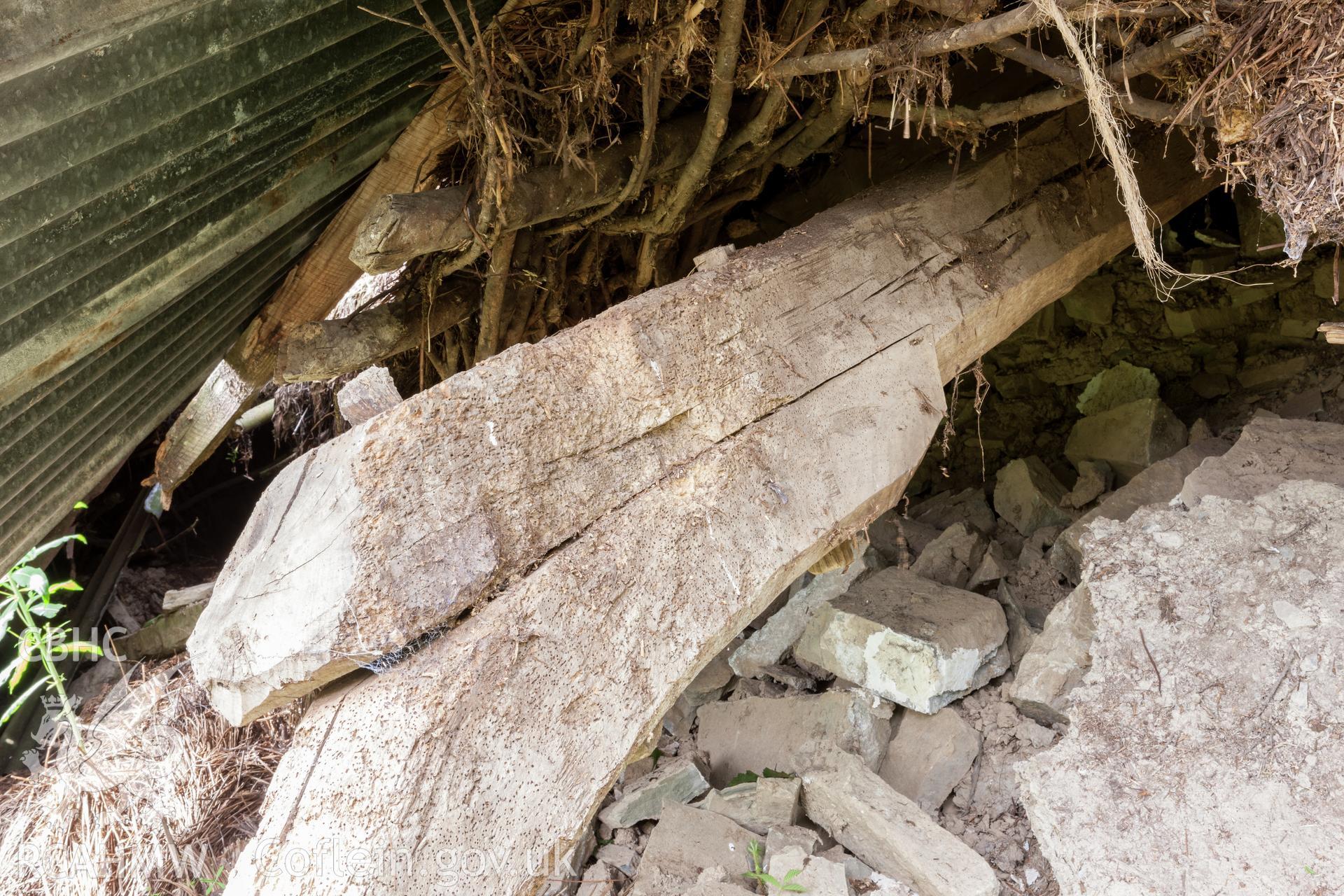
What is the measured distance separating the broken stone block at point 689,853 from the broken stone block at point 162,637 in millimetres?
2497

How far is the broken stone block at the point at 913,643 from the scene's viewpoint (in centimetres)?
276

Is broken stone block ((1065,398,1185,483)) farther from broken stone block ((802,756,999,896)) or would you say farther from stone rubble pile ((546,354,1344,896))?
broken stone block ((802,756,999,896))

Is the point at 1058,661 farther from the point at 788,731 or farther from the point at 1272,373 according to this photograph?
the point at 1272,373

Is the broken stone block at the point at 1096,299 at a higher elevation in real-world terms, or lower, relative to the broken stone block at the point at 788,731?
higher

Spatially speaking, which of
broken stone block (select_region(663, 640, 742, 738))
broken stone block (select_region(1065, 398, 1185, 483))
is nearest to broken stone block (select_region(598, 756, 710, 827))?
broken stone block (select_region(663, 640, 742, 738))

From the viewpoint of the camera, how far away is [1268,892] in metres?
1.81

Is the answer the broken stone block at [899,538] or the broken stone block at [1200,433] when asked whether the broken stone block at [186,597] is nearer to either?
the broken stone block at [899,538]

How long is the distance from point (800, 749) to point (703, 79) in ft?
6.50

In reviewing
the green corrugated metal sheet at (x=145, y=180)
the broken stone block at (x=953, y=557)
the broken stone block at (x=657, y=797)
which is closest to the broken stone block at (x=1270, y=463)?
the broken stone block at (x=953, y=557)

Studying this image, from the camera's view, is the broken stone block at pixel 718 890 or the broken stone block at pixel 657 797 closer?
the broken stone block at pixel 718 890

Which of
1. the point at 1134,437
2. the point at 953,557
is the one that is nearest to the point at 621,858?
the point at 953,557

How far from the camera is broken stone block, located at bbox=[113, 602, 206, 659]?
4.09m

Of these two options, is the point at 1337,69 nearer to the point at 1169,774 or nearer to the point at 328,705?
the point at 1169,774

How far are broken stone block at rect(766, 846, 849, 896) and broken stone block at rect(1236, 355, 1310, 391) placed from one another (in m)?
2.61
